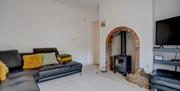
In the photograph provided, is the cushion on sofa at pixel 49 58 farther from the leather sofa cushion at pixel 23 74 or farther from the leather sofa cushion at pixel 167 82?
the leather sofa cushion at pixel 167 82

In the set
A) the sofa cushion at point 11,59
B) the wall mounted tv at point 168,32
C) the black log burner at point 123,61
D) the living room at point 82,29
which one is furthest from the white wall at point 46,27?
the wall mounted tv at point 168,32

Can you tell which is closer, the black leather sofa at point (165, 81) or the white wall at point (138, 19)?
the black leather sofa at point (165, 81)

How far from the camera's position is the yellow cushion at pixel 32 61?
121 inches

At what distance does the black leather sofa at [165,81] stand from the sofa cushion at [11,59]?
3181mm

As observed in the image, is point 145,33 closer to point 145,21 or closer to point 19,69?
point 145,21

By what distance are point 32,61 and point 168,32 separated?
3.39 meters

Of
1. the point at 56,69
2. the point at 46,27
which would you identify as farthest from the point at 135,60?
the point at 46,27

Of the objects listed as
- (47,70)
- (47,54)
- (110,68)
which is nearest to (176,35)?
(110,68)

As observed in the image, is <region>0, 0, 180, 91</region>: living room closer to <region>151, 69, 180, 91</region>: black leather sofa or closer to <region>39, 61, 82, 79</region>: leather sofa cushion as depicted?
<region>39, 61, 82, 79</region>: leather sofa cushion

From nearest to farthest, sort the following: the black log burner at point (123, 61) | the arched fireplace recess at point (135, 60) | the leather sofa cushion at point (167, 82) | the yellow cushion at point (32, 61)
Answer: the leather sofa cushion at point (167, 82), the arched fireplace recess at point (135, 60), the yellow cushion at point (32, 61), the black log burner at point (123, 61)

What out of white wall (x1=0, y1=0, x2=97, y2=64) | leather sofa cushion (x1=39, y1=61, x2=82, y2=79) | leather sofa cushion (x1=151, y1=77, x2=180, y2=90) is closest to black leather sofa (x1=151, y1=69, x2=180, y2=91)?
leather sofa cushion (x1=151, y1=77, x2=180, y2=90)

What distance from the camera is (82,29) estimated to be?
5.27 meters

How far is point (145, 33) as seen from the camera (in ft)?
10.6

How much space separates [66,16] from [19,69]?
2623 mm
